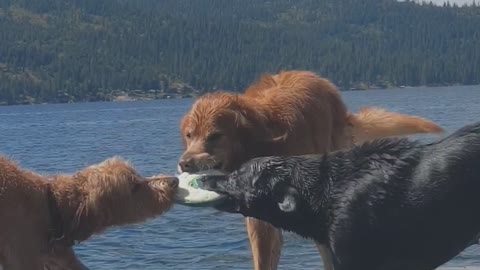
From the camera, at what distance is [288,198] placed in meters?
6.36

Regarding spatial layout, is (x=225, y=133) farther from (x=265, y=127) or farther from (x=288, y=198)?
(x=288, y=198)

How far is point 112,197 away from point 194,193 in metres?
0.96

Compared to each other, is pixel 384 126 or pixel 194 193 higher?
pixel 384 126

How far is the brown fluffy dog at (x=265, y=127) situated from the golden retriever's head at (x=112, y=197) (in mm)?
405

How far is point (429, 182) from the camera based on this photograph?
6.15 meters

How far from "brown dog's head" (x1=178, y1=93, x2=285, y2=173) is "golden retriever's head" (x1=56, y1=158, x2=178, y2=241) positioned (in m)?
0.33

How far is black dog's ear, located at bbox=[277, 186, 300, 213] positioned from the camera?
249 inches

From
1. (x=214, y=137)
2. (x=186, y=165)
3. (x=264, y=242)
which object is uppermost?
(x=214, y=137)

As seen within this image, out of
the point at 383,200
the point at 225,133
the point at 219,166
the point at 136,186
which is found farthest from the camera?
the point at 136,186

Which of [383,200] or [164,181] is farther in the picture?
[164,181]

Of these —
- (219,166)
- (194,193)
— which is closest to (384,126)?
(219,166)

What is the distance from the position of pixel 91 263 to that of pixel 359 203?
833 cm

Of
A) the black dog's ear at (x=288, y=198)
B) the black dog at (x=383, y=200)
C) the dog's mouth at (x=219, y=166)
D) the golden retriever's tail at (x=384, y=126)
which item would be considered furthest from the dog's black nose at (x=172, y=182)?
the golden retriever's tail at (x=384, y=126)

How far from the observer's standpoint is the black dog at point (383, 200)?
6105mm
